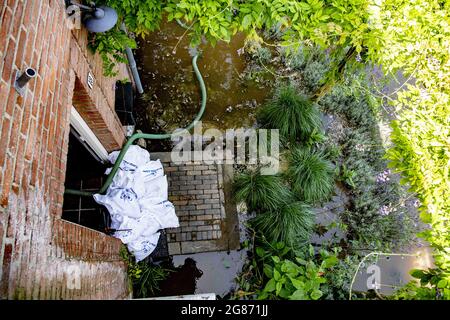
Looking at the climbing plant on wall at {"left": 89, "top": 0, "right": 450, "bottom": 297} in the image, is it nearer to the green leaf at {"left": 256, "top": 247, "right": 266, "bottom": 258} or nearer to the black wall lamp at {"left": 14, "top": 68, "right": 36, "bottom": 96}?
the black wall lamp at {"left": 14, "top": 68, "right": 36, "bottom": 96}

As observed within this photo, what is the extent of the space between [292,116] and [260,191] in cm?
146

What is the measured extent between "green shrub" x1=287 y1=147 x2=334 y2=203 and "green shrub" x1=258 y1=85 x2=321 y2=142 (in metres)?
0.37

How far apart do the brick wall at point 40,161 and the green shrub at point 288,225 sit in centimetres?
243

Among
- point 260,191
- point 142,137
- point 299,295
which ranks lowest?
point 299,295

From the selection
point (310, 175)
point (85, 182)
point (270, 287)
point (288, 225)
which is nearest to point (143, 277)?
point (85, 182)

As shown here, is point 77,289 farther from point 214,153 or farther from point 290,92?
point 290,92

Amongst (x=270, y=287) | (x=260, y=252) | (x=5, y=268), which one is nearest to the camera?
(x=5, y=268)

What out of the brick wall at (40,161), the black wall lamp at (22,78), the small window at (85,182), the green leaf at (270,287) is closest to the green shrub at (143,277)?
the small window at (85,182)

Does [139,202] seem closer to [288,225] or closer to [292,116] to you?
[288,225]

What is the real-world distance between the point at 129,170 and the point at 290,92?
3.07 metres

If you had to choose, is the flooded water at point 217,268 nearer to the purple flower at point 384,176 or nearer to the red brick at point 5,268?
the purple flower at point 384,176

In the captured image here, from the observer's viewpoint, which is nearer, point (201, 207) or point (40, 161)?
point (40, 161)

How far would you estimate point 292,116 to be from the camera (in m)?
5.95
